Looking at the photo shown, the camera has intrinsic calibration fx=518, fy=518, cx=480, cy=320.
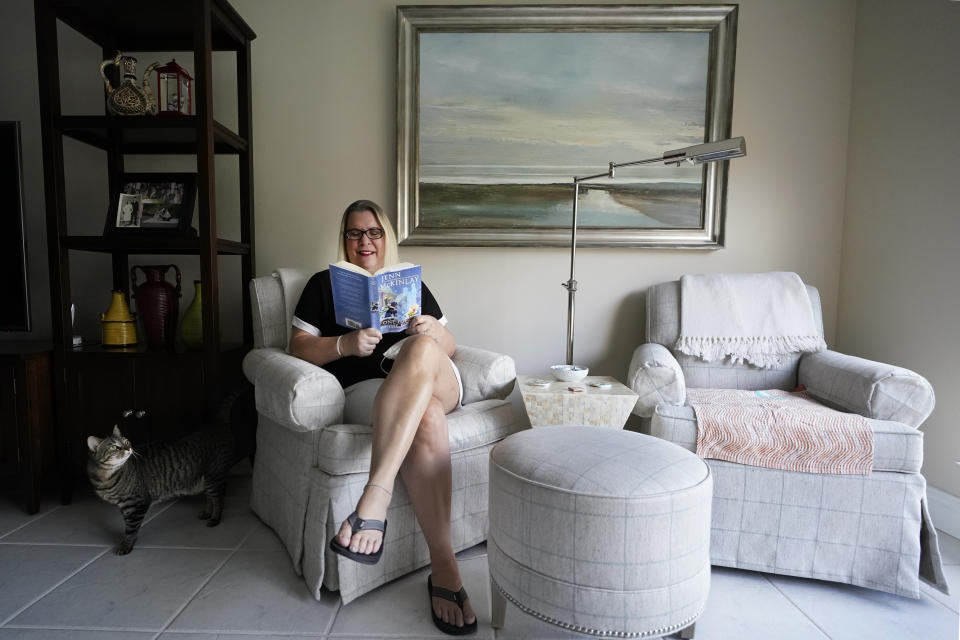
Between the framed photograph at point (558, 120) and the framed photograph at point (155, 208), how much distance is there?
86 centimetres

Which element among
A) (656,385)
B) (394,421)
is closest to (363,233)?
(394,421)

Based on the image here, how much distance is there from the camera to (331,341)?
1.68m

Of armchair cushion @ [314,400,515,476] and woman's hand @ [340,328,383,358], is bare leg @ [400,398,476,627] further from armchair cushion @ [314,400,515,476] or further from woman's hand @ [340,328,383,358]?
woman's hand @ [340,328,383,358]

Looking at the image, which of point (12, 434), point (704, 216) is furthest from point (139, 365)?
point (704, 216)

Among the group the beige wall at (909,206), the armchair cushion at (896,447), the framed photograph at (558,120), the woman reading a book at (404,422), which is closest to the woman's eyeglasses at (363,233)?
the woman reading a book at (404,422)

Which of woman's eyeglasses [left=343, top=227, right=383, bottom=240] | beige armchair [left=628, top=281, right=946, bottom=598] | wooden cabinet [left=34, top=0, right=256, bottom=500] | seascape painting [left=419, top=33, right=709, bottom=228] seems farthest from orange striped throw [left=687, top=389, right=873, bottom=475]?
wooden cabinet [left=34, top=0, right=256, bottom=500]

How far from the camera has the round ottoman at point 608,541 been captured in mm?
1065

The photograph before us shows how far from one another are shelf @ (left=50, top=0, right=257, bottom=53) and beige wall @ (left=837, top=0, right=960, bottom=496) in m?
2.62

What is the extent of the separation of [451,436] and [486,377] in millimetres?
293

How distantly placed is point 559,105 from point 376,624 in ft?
6.88

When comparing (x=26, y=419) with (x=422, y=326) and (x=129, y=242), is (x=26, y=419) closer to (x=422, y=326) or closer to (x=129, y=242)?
(x=129, y=242)

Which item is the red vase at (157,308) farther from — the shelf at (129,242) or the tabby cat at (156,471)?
the tabby cat at (156,471)

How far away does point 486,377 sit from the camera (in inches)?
70.0

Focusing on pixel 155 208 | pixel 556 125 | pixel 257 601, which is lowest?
pixel 257 601
